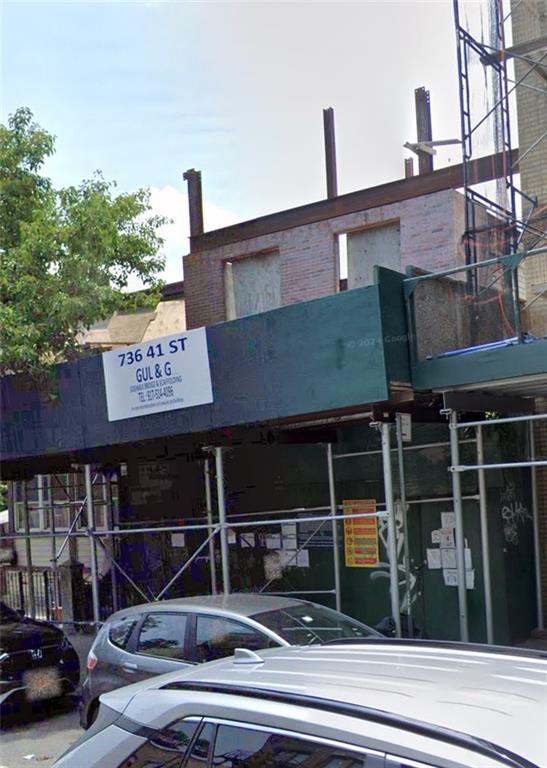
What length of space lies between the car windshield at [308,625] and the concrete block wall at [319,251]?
7548 millimetres

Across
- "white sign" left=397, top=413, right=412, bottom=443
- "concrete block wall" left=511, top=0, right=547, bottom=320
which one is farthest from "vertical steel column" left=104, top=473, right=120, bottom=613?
"concrete block wall" left=511, top=0, right=547, bottom=320

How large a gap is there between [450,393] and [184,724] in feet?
20.4

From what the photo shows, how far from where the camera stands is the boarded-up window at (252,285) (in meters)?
15.9

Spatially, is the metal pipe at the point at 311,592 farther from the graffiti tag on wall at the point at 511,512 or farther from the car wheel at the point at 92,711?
the car wheel at the point at 92,711

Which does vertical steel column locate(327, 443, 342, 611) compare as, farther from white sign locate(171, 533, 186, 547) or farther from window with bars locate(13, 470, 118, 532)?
window with bars locate(13, 470, 118, 532)

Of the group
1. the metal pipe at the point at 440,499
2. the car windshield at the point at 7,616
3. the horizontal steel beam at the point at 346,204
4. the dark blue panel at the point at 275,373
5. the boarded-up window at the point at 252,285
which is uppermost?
the horizontal steel beam at the point at 346,204

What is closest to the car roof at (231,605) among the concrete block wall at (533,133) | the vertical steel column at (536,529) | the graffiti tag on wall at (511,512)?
the graffiti tag on wall at (511,512)

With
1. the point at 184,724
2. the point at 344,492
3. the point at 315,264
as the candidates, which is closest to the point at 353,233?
the point at 315,264

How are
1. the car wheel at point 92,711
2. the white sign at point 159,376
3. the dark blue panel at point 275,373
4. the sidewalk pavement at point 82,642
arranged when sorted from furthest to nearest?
the sidewalk pavement at point 82,642
the white sign at point 159,376
the dark blue panel at point 275,373
the car wheel at point 92,711

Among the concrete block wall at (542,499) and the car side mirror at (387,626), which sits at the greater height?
the concrete block wall at (542,499)

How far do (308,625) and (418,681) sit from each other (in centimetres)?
444

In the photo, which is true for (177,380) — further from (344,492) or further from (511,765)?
(511,765)

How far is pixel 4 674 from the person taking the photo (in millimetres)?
8984

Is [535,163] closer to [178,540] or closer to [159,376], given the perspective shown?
[159,376]
